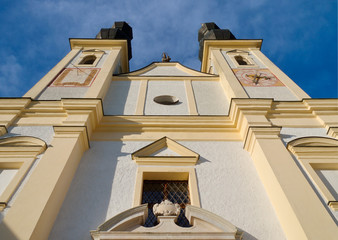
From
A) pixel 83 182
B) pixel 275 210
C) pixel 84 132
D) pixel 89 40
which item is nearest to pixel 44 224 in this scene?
pixel 83 182

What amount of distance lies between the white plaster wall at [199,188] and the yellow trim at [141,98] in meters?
1.73

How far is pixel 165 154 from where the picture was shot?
718 centimetres

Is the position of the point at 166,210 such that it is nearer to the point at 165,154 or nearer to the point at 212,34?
the point at 165,154

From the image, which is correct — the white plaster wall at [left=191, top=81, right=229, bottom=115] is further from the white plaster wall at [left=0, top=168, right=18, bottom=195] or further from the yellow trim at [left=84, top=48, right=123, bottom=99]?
the white plaster wall at [left=0, top=168, right=18, bottom=195]

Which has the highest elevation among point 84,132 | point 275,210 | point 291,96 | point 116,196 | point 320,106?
point 291,96

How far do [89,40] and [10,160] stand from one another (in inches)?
363

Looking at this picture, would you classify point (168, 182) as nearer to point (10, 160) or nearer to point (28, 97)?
point (10, 160)

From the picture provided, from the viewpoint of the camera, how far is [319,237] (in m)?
4.63

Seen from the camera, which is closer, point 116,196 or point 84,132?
point 116,196

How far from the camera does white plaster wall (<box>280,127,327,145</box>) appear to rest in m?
7.37

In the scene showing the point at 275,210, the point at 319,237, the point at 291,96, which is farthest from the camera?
the point at 291,96

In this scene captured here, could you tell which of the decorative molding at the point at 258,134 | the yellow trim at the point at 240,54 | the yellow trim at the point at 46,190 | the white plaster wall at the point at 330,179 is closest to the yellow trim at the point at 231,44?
the yellow trim at the point at 240,54

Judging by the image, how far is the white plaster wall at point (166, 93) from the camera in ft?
29.9

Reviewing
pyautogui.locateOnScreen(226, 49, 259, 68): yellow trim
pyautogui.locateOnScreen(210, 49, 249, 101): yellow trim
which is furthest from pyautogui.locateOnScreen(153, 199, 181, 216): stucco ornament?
pyautogui.locateOnScreen(226, 49, 259, 68): yellow trim
